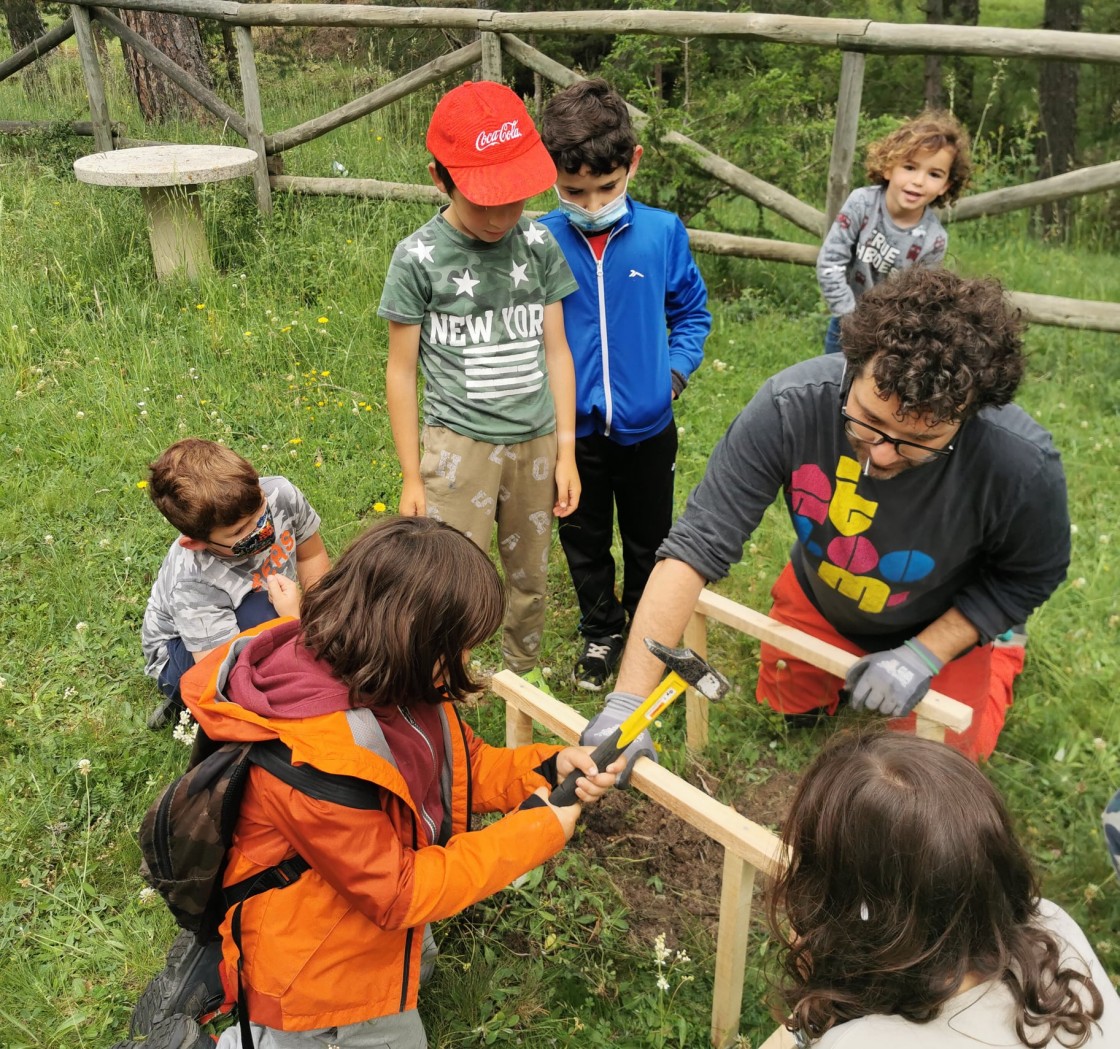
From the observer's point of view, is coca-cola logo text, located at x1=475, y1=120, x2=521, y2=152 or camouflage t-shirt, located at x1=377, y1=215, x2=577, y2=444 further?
camouflage t-shirt, located at x1=377, y1=215, x2=577, y2=444

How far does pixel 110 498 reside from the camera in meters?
3.94

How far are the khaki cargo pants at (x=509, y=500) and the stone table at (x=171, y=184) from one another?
331cm

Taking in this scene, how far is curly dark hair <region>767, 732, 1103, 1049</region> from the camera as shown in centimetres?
124

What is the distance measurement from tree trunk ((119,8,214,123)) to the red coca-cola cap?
650cm

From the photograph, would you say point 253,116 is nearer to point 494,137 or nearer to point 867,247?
point 867,247

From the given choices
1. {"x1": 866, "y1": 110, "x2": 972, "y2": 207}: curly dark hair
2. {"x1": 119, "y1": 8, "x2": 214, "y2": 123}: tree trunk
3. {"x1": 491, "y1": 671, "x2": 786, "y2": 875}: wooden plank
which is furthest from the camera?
{"x1": 119, "y1": 8, "x2": 214, "y2": 123}: tree trunk

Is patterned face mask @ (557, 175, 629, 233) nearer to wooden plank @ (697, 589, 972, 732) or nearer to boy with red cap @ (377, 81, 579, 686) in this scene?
boy with red cap @ (377, 81, 579, 686)

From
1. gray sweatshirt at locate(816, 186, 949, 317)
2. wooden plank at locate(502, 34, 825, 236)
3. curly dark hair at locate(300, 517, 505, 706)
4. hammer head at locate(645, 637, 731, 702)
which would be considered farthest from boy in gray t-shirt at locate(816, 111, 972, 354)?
curly dark hair at locate(300, 517, 505, 706)

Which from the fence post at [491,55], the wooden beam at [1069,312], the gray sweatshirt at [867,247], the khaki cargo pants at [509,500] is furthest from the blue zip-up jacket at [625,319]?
the fence post at [491,55]

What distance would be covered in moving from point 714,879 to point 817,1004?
116 cm

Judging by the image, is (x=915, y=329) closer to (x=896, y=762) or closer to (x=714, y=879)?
(x=896, y=762)

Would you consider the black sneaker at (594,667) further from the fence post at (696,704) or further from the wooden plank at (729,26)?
the wooden plank at (729,26)

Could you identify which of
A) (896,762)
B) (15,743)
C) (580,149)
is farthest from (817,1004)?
(15,743)

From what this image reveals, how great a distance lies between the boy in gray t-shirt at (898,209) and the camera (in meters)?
3.90
